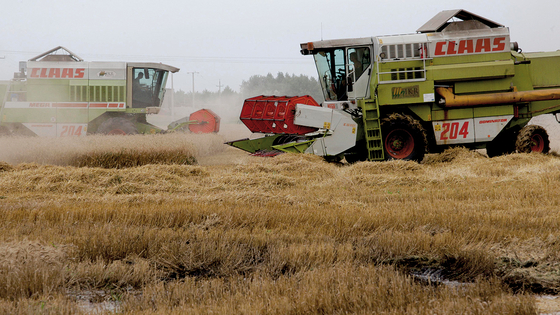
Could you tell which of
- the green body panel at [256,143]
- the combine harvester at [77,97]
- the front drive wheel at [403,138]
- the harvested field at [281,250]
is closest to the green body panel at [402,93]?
the front drive wheel at [403,138]

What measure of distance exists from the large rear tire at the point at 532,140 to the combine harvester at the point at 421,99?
0.02m

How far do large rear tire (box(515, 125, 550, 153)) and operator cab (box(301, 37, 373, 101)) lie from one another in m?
3.67

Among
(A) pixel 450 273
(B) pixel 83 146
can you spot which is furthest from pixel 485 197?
(B) pixel 83 146

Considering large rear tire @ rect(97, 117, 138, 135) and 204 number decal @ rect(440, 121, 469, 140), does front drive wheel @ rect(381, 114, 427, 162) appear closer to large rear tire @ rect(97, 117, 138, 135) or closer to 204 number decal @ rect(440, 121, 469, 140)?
204 number decal @ rect(440, 121, 469, 140)

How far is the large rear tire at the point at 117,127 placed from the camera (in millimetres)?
17250

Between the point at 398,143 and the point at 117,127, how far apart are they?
1083 centimetres

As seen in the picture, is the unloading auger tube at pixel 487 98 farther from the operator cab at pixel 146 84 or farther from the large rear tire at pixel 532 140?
the operator cab at pixel 146 84

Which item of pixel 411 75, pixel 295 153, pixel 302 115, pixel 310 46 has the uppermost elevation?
pixel 310 46

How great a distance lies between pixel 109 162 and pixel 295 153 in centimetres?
437

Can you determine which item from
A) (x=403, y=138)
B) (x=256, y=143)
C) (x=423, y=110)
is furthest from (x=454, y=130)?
(x=256, y=143)

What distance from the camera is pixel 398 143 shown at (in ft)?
36.5

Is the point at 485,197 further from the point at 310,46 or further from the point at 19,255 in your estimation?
the point at 310,46

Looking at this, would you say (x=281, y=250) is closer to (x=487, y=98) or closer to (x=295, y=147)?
(x=295, y=147)

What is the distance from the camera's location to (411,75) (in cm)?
1109
